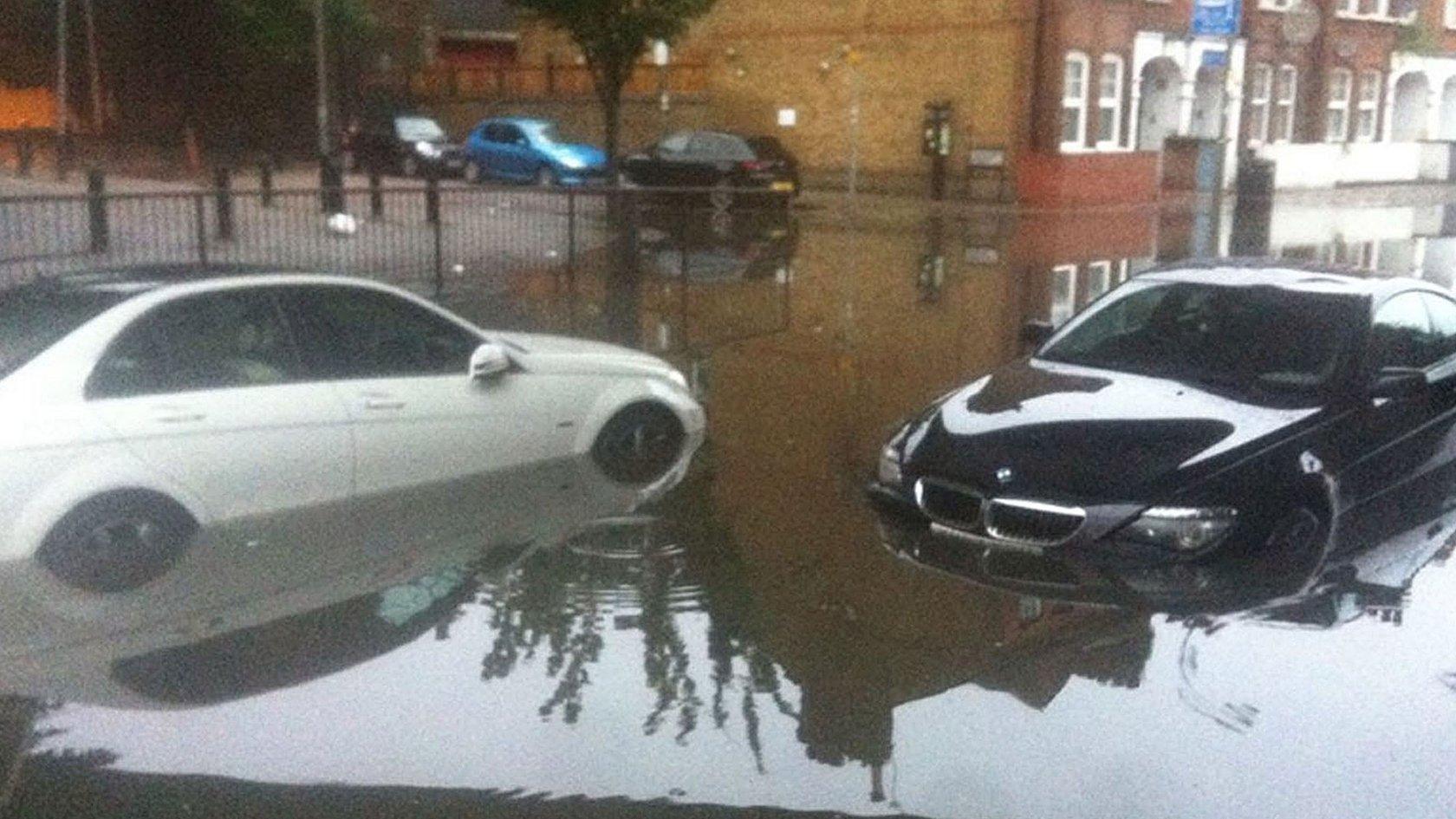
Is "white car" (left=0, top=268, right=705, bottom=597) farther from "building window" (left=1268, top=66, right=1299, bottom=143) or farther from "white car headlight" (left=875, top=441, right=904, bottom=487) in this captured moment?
"building window" (left=1268, top=66, right=1299, bottom=143)

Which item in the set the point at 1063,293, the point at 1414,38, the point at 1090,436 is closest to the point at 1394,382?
the point at 1090,436

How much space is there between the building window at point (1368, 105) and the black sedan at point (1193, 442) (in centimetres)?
3887

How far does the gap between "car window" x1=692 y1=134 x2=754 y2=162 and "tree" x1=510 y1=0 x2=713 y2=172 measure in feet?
24.8

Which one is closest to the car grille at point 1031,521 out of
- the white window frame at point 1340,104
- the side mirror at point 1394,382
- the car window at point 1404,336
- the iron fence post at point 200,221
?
the side mirror at point 1394,382

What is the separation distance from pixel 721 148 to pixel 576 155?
437 cm

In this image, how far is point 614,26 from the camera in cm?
2342

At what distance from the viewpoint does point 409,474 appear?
8328 mm

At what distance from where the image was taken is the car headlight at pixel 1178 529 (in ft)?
23.3

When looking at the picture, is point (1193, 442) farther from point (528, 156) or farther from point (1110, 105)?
point (1110, 105)

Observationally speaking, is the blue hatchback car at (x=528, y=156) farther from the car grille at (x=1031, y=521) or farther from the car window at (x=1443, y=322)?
the car grille at (x=1031, y=521)

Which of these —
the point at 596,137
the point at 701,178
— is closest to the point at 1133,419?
the point at 701,178

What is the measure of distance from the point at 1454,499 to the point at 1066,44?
86.9 feet

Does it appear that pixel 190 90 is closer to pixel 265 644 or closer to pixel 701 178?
pixel 701 178

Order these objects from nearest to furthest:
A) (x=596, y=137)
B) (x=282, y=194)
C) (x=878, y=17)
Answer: (x=282, y=194) → (x=878, y=17) → (x=596, y=137)
